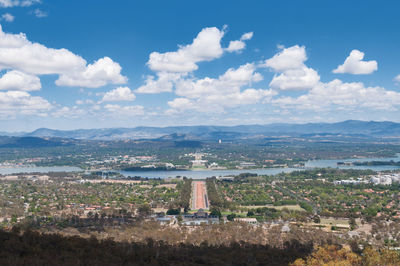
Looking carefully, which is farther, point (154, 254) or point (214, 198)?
point (214, 198)

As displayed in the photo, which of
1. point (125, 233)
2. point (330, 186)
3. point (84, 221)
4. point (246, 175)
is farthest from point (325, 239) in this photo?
point (246, 175)

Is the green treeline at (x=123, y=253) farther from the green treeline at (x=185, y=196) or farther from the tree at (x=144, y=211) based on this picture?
the green treeline at (x=185, y=196)

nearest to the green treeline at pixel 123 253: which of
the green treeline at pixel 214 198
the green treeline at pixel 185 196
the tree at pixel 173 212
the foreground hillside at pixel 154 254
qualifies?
the foreground hillside at pixel 154 254

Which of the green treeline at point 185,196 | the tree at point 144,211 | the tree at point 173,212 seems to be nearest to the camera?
the tree at point 144,211

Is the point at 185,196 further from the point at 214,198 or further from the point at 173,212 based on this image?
the point at 173,212

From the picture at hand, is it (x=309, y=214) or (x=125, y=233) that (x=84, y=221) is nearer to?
(x=125, y=233)

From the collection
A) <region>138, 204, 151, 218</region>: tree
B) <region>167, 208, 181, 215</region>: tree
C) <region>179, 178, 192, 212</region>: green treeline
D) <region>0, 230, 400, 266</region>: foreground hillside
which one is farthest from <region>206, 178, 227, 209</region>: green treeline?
<region>0, 230, 400, 266</region>: foreground hillside

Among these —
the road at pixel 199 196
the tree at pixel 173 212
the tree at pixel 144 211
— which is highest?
the tree at pixel 144 211

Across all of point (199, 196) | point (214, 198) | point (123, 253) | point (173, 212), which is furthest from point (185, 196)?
point (123, 253)
